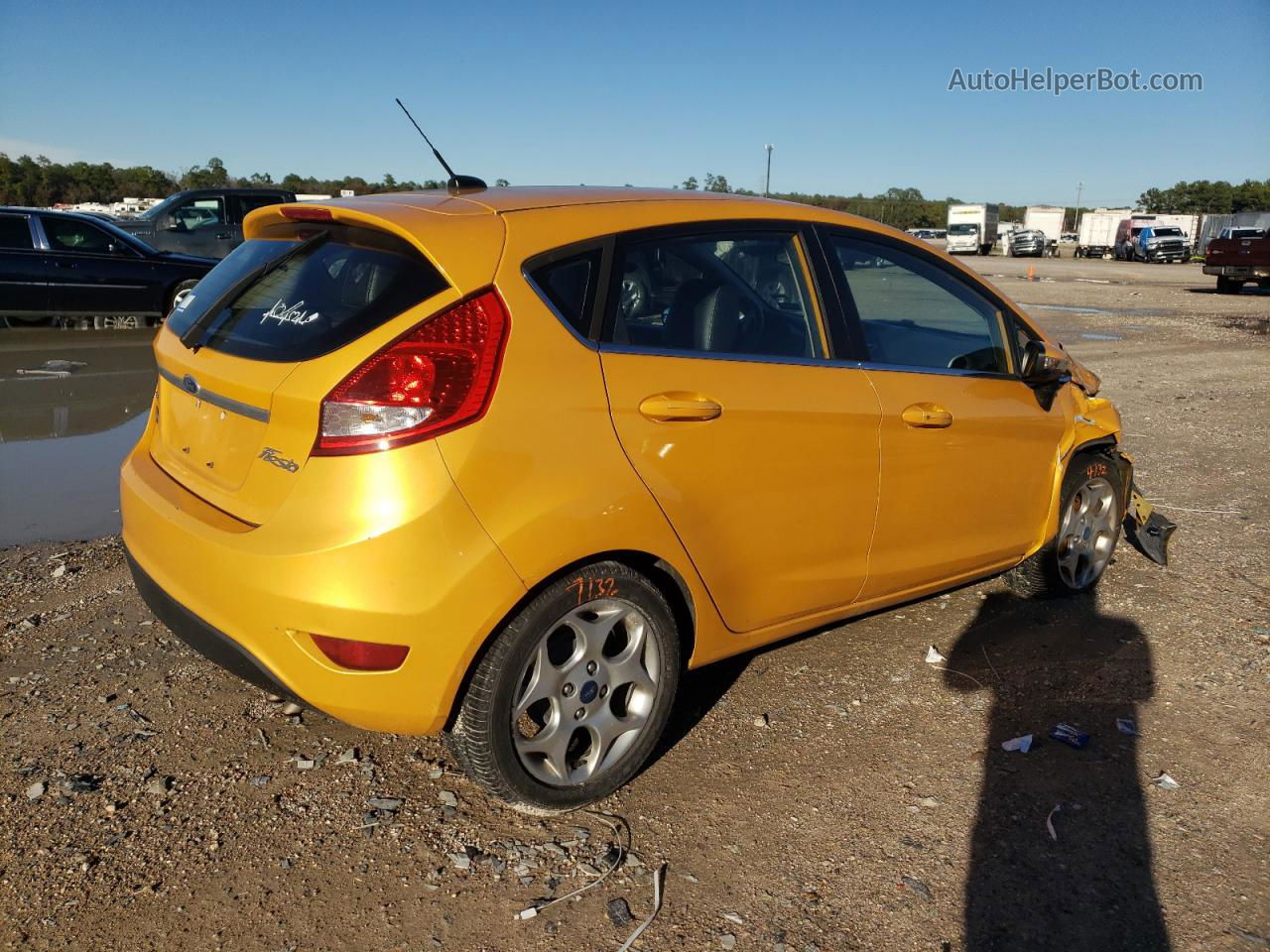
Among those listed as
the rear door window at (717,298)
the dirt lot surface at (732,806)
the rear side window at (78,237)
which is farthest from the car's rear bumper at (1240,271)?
the rear door window at (717,298)

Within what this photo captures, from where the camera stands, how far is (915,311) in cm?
403

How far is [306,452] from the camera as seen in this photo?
8.26 ft

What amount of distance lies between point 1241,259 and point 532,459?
27.1 metres

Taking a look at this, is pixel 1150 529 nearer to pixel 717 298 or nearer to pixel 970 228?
pixel 717 298

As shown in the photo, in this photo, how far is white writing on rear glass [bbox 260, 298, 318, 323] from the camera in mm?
2734

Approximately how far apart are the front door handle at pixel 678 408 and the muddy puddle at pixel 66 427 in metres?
3.71

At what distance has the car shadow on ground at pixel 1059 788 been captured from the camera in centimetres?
254

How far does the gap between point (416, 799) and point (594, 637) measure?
2.46 ft

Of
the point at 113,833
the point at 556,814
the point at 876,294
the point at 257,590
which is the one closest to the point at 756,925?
the point at 556,814

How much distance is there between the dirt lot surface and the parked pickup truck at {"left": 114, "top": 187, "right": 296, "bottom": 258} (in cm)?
1473

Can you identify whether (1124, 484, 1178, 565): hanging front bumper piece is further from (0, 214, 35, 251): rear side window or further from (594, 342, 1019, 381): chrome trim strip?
(0, 214, 35, 251): rear side window

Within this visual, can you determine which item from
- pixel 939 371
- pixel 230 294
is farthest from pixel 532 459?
pixel 939 371

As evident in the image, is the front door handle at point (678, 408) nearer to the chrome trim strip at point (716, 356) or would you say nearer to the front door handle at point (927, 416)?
the chrome trim strip at point (716, 356)

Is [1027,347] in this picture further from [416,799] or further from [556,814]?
[416,799]
